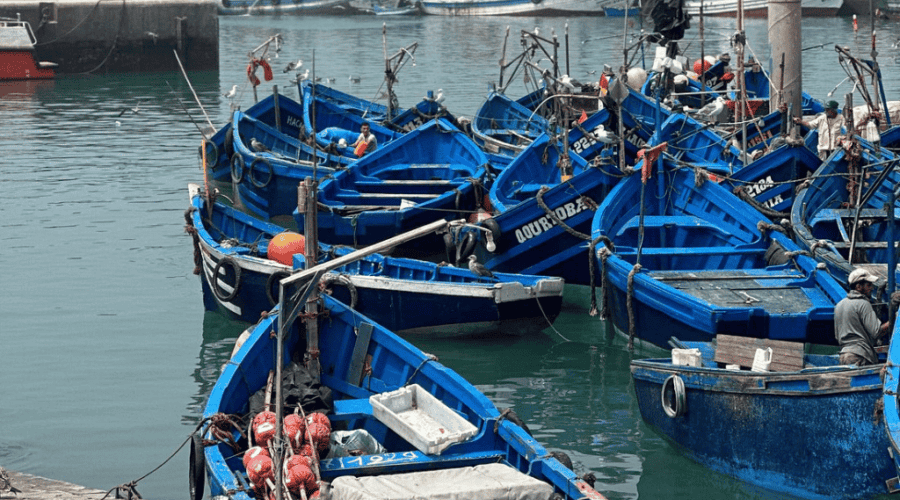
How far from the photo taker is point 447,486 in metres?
9.80

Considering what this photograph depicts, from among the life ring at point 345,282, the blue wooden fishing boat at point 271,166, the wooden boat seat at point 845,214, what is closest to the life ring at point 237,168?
the blue wooden fishing boat at point 271,166

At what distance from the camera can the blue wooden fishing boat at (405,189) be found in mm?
21281

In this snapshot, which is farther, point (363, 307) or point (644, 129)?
point (644, 129)

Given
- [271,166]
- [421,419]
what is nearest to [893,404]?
[421,419]

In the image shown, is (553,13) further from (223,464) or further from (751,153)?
(223,464)

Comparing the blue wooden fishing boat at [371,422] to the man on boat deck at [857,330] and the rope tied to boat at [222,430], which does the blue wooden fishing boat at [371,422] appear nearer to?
the rope tied to boat at [222,430]

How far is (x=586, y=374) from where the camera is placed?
16422 mm

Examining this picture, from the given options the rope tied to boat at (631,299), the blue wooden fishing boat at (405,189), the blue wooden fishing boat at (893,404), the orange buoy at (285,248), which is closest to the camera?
the blue wooden fishing boat at (893,404)

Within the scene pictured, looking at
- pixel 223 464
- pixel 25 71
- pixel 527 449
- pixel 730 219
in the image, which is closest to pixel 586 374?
pixel 730 219

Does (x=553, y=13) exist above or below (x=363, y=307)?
above

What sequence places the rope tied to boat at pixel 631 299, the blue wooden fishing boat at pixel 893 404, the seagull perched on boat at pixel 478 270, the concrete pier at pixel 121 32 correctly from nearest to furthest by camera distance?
the blue wooden fishing boat at pixel 893 404
the rope tied to boat at pixel 631 299
the seagull perched on boat at pixel 478 270
the concrete pier at pixel 121 32

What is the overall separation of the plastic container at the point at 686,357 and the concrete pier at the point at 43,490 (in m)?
5.95

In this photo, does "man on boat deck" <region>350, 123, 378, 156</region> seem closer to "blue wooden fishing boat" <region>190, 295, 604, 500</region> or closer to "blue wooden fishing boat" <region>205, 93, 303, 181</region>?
"blue wooden fishing boat" <region>205, 93, 303, 181</region>

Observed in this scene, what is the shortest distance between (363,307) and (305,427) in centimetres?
604
